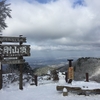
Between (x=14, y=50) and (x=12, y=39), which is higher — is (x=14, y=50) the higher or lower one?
the lower one

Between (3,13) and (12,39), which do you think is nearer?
(12,39)

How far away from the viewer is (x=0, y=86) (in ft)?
52.2

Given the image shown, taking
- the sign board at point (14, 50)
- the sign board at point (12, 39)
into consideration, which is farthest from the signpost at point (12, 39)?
the sign board at point (14, 50)

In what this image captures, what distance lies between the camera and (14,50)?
53.9 ft

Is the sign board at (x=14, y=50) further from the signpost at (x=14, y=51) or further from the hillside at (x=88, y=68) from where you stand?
the hillside at (x=88, y=68)

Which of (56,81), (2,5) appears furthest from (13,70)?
(2,5)

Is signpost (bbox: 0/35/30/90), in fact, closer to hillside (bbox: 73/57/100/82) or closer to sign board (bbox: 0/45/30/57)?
sign board (bbox: 0/45/30/57)

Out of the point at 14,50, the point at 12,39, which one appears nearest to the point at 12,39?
the point at 12,39

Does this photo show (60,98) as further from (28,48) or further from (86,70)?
(86,70)

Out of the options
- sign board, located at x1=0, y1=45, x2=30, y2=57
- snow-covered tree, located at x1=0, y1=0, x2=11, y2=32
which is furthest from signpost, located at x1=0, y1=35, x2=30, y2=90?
snow-covered tree, located at x1=0, y1=0, x2=11, y2=32

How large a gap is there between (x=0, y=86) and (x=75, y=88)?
5832mm

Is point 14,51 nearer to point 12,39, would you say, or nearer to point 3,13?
point 12,39

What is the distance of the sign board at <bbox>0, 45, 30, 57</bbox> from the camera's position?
1617 cm

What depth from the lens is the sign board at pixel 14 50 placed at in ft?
53.1
